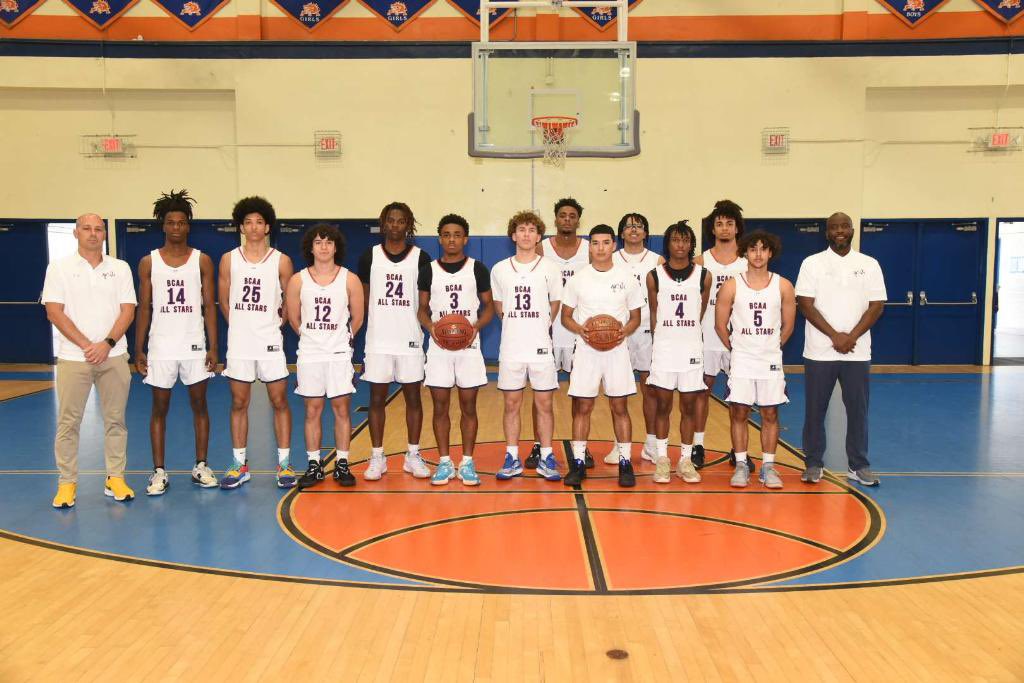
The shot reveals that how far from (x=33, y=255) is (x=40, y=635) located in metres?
11.3

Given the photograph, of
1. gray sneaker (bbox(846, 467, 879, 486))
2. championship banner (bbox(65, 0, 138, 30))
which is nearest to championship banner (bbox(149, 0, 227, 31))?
championship banner (bbox(65, 0, 138, 30))

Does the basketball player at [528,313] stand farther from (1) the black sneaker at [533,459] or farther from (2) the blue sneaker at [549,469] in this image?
(1) the black sneaker at [533,459]

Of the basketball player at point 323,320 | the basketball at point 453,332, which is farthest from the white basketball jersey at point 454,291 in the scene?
the basketball player at point 323,320

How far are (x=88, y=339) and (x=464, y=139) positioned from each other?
8080 millimetres

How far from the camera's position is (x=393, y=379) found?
5.77 meters

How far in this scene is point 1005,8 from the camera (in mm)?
12609

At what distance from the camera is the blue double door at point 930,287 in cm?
1293

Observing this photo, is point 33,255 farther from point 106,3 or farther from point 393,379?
point 393,379

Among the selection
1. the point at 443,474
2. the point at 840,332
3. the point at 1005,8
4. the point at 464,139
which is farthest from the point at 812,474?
the point at 1005,8

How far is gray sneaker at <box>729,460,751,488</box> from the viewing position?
18.7 ft

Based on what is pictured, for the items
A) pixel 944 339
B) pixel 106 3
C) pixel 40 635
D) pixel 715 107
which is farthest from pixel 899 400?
pixel 106 3

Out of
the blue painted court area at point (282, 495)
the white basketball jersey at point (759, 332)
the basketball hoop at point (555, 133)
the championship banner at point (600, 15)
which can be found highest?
the championship banner at point (600, 15)

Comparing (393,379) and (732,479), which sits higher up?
(393,379)

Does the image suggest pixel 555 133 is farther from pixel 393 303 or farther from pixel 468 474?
pixel 468 474
